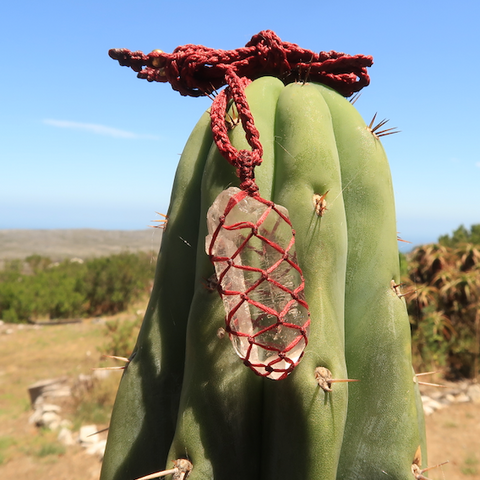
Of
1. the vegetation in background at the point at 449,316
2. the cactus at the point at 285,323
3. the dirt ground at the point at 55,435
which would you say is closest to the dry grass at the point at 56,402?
the dirt ground at the point at 55,435

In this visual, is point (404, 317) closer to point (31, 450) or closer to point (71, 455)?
point (71, 455)

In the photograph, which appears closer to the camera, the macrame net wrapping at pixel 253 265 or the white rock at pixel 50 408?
the macrame net wrapping at pixel 253 265

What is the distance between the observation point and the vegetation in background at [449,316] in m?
6.23

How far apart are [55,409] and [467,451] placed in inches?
180

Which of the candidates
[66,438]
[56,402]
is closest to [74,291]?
[56,402]

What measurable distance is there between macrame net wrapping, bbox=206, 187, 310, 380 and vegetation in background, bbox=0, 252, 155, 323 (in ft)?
33.8

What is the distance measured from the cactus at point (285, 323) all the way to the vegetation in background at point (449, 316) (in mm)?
5031

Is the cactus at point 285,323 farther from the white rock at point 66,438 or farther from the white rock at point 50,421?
Result: the white rock at point 50,421

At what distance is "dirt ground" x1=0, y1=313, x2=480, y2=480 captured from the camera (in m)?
4.16

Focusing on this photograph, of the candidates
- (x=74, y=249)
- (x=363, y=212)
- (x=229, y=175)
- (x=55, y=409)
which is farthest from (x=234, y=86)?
(x=74, y=249)

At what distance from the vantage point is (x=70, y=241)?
34531 millimetres

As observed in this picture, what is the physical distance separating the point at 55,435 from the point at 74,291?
22.2 ft

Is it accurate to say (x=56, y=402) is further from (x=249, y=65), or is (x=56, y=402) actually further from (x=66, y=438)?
(x=249, y=65)

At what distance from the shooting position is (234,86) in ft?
4.21
